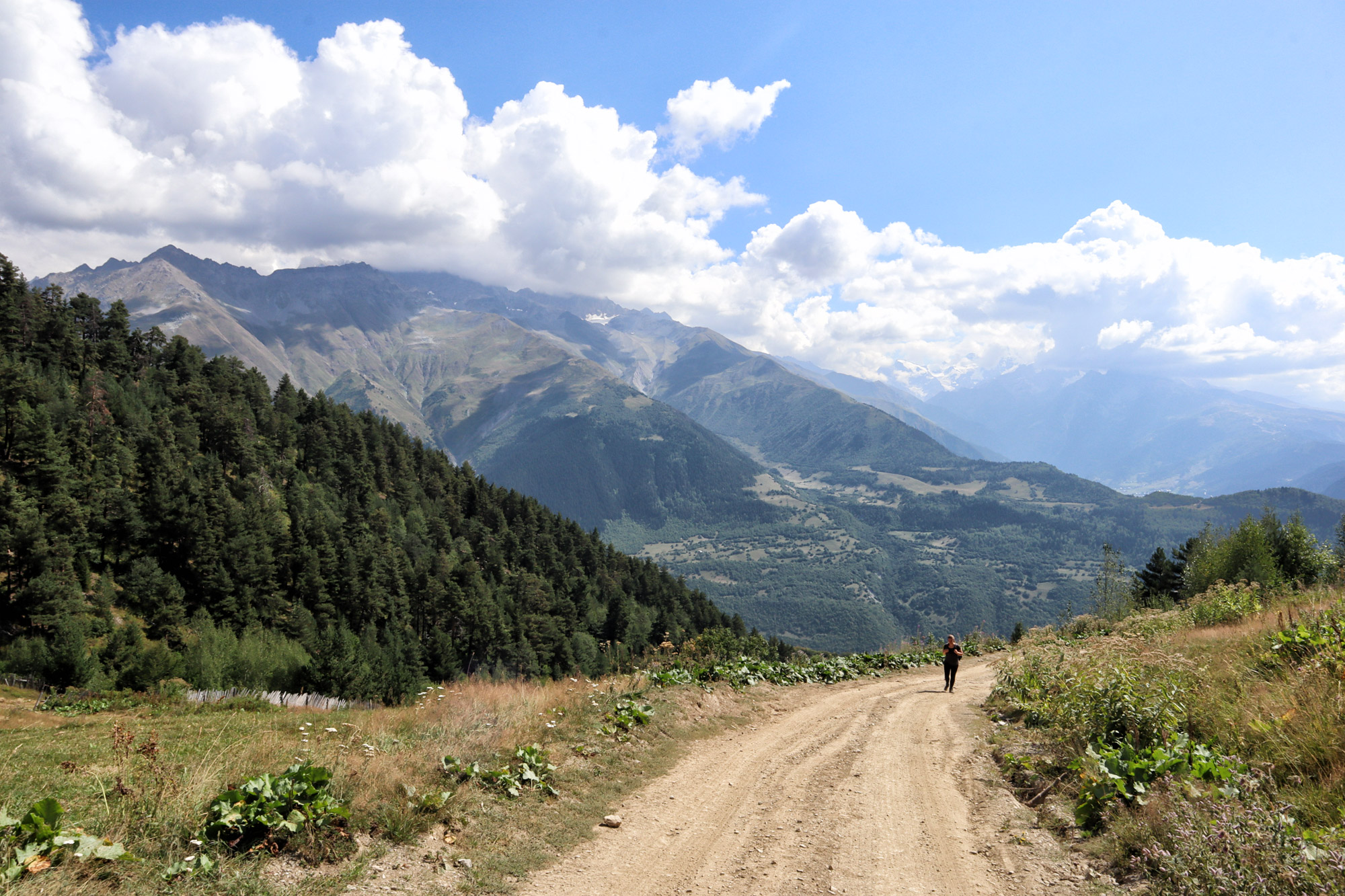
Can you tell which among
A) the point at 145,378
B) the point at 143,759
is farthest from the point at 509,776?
the point at 145,378

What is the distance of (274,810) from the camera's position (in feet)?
23.5

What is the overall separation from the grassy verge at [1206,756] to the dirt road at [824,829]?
979 mm

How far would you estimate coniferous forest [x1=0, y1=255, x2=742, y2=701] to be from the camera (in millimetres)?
46188

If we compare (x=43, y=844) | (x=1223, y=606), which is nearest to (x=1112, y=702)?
(x=1223, y=606)

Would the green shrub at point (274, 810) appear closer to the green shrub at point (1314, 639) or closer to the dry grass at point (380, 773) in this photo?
the dry grass at point (380, 773)

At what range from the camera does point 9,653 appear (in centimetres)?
3606

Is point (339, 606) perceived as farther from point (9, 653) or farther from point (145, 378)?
point (145, 378)

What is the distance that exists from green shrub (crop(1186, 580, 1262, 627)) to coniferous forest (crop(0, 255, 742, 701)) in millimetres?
25925

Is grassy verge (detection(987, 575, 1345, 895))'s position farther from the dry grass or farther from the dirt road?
the dry grass

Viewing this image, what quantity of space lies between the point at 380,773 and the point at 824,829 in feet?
23.8

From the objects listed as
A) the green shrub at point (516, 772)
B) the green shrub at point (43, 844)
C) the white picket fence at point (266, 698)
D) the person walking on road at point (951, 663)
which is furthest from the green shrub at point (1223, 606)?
the white picket fence at point (266, 698)

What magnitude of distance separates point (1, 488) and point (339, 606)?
35714 mm

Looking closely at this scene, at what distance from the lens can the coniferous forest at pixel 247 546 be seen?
46.2 m


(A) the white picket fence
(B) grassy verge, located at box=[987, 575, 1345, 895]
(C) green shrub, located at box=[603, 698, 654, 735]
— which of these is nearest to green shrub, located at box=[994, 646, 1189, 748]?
(B) grassy verge, located at box=[987, 575, 1345, 895]
